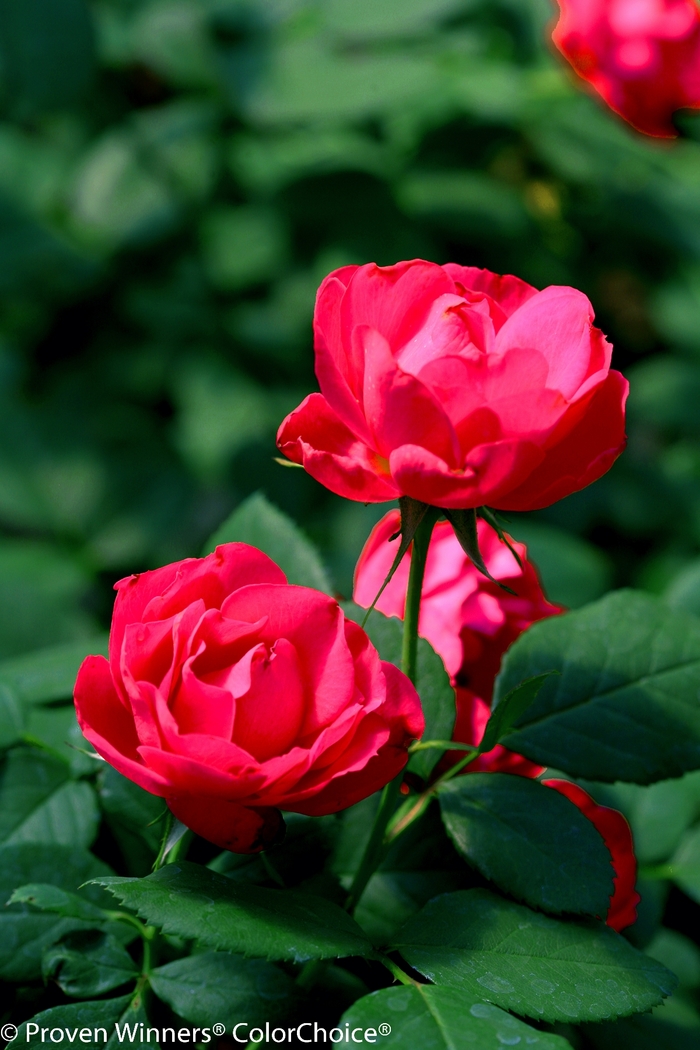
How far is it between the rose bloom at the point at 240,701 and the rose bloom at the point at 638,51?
4.58ft

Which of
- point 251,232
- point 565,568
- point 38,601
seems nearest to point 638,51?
point 251,232

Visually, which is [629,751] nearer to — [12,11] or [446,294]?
[446,294]

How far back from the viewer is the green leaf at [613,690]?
1.69ft

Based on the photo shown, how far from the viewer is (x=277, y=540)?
62 cm

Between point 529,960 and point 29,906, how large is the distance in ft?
0.83

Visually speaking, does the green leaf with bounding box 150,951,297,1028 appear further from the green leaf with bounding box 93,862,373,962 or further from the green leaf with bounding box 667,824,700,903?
the green leaf with bounding box 667,824,700,903

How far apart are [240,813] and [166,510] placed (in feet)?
3.75

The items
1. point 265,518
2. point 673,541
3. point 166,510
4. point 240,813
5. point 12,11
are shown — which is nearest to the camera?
point 240,813

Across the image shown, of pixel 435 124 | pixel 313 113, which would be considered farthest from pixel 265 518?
pixel 435 124

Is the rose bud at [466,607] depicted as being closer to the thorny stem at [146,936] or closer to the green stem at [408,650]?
the green stem at [408,650]

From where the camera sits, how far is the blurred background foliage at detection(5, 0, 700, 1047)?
1393mm

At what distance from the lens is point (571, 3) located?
152 centimetres

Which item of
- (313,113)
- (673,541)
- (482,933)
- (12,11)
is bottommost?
(673,541)

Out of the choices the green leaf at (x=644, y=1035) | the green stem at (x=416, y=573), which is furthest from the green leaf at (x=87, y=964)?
the green leaf at (x=644, y=1035)
